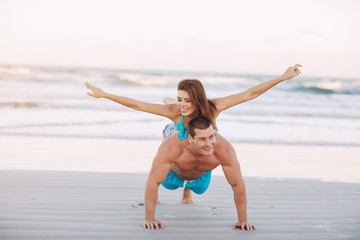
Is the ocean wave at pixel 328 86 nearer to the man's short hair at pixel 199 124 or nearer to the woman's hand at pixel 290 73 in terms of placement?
the woman's hand at pixel 290 73

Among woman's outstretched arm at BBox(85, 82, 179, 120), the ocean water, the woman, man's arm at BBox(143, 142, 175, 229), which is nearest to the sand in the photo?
man's arm at BBox(143, 142, 175, 229)

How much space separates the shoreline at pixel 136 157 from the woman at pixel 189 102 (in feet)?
8.78

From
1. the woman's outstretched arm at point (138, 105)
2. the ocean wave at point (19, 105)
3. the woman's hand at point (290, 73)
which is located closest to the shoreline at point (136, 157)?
the woman's outstretched arm at point (138, 105)

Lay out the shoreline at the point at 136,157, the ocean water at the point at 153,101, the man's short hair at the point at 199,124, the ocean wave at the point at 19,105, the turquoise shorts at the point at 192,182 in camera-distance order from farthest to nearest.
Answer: the ocean wave at the point at 19,105
the ocean water at the point at 153,101
the shoreline at the point at 136,157
the turquoise shorts at the point at 192,182
the man's short hair at the point at 199,124

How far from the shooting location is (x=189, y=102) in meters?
4.41

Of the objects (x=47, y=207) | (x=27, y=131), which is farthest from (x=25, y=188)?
(x=27, y=131)

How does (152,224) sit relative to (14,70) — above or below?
below

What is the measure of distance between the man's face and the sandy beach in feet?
2.26

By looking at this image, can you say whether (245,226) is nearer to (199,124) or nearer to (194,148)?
(194,148)

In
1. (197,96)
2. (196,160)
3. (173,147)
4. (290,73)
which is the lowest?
(196,160)

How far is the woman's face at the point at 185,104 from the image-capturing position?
4.38 meters

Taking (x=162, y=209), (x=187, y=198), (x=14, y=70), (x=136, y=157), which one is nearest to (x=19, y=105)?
(x=136, y=157)

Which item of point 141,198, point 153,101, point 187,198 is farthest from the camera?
point 153,101

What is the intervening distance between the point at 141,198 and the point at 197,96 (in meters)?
1.67
